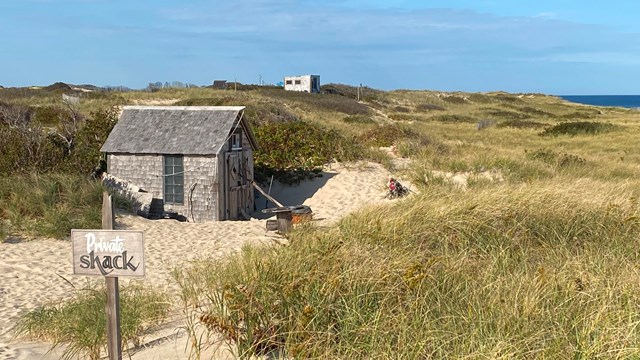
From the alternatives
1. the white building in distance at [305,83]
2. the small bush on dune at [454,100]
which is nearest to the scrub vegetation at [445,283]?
the white building in distance at [305,83]

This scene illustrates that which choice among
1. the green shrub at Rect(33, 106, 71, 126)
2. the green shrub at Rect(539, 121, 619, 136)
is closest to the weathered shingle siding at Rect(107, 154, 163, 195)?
the green shrub at Rect(33, 106, 71, 126)

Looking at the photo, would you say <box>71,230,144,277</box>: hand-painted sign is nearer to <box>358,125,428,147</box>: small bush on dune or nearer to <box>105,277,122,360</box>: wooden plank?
<box>105,277,122,360</box>: wooden plank

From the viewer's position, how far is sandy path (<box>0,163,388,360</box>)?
689cm

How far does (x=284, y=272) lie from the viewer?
18.5ft

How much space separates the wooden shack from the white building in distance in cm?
5265

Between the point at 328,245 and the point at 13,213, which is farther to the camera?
the point at 13,213

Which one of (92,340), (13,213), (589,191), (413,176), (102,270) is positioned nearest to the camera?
(102,270)

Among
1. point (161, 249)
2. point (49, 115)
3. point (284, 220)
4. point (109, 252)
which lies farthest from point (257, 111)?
point (109, 252)

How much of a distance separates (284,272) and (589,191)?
7327mm

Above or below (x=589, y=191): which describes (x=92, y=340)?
below

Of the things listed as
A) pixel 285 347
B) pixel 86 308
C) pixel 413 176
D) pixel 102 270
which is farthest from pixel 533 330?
pixel 413 176

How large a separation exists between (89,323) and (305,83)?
64.6m

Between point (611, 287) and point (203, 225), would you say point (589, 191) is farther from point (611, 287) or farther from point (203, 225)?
point (203, 225)

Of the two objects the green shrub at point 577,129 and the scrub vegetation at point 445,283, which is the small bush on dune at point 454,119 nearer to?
the green shrub at point 577,129
